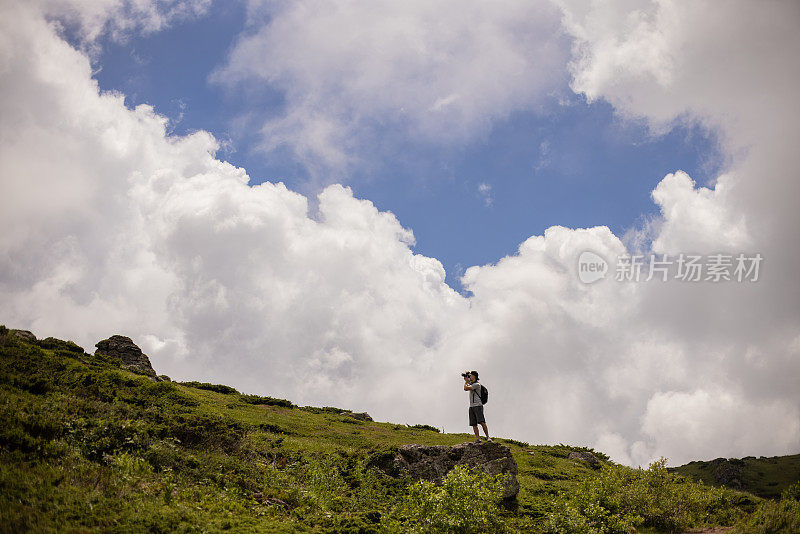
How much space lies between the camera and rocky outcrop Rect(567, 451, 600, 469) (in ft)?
130

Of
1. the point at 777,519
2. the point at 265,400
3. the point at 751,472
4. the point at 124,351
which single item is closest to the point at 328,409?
the point at 265,400

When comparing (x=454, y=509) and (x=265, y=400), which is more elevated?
(x=265, y=400)

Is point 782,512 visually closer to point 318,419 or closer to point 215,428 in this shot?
point 215,428

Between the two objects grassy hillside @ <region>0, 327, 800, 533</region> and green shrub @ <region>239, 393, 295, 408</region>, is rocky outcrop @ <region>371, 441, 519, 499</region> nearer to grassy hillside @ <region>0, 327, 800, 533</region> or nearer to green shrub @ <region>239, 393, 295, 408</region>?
grassy hillside @ <region>0, 327, 800, 533</region>

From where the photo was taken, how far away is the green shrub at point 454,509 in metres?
14.2

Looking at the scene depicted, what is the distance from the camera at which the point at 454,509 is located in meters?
14.6

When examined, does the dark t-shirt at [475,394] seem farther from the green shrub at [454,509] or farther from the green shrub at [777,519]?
the green shrub at [777,519]

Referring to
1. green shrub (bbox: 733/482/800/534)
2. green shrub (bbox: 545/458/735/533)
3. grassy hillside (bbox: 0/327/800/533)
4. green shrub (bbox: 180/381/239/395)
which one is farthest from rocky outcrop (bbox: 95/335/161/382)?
green shrub (bbox: 733/482/800/534)

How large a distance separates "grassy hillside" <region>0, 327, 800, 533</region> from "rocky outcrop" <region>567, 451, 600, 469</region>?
16.2 m

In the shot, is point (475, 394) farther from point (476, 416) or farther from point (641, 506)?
point (641, 506)

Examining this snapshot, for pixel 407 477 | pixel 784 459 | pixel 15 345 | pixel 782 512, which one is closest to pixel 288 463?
pixel 407 477

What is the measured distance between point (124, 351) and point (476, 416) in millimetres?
46461

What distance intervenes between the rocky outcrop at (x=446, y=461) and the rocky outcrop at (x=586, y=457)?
2277cm

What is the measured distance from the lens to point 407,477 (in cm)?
2092
